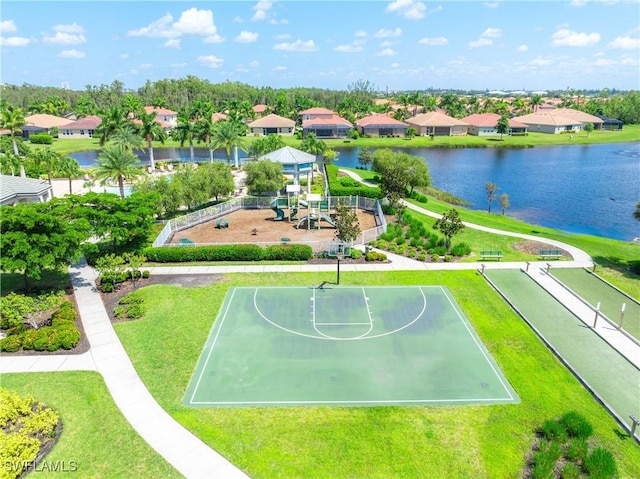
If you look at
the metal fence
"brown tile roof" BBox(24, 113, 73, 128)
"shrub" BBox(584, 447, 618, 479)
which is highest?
"brown tile roof" BBox(24, 113, 73, 128)

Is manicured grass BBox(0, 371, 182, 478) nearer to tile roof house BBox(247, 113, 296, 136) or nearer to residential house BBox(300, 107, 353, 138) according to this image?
residential house BBox(300, 107, 353, 138)

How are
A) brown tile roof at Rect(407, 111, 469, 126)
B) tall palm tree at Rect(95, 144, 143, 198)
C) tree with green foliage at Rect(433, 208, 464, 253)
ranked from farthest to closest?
brown tile roof at Rect(407, 111, 469, 126) → tall palm tree at Rect(95, 144, 143, 198) → tree with green foliage at Rect(433, 208, 464, 253)

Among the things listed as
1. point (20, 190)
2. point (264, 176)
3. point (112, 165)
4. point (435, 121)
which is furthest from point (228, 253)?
point (435, 121)

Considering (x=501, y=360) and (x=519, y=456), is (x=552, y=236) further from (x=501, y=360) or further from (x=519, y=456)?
(x=519, y=456)

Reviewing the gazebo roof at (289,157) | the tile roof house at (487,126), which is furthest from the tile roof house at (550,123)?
the gazebo roof at (289,157)

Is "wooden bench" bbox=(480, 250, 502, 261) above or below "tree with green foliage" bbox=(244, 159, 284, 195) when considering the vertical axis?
below

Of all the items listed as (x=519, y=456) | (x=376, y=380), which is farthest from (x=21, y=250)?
(x=519, y=456)

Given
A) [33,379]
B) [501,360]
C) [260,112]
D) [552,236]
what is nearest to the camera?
[33,379]

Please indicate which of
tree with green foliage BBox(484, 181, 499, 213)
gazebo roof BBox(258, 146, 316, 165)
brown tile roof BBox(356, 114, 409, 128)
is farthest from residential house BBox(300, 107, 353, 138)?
tree with green foliage BBox(484, 181, 499, 213)
